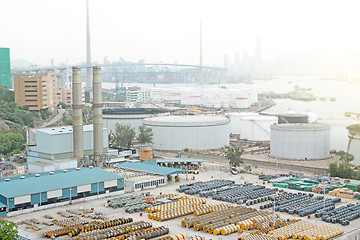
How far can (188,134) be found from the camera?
1281 inches

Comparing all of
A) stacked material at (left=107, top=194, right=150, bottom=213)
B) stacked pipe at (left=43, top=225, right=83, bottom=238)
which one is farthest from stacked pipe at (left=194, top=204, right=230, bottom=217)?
stacked pipe at (left=43, top=225, right=83, bottom=238)

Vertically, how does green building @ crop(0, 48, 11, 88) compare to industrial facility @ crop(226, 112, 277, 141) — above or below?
above

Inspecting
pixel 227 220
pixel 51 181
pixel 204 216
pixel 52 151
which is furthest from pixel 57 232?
pixel 52 151

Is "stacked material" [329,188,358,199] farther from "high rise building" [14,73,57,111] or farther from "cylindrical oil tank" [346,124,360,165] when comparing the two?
"high rise building" [14,73,57,111]

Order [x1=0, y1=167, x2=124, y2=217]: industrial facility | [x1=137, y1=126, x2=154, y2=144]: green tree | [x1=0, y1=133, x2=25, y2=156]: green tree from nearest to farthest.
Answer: [x1=0, y1=167, x2=124, y2=217]: industrial facility → [x1=0, y1=133, x2=25, y2=156]: green tree → [x1=137, y1=126, x2=154, y2=144]: green tree

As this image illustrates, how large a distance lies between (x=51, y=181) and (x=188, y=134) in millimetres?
15008

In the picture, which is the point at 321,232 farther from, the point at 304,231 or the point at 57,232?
the point at 57,232

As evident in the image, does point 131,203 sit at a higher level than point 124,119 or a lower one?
lower

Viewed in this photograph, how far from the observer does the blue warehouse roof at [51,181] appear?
56.9ft

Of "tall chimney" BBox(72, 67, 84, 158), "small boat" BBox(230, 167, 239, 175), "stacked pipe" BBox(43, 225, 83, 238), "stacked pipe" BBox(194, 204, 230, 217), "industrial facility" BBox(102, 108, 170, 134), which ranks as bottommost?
"small boat" BBox(230, 167, 239, 175)

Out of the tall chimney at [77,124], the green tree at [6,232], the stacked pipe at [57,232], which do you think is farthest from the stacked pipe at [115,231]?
the tall chimney at [77,124]

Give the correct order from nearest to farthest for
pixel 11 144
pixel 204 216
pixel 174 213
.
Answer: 1. pixel 204 216
2. pixel 174 213
3. pixel 11 144

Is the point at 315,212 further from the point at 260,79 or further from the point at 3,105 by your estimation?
the point at 260,79

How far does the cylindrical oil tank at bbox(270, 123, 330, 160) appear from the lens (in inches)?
1123
